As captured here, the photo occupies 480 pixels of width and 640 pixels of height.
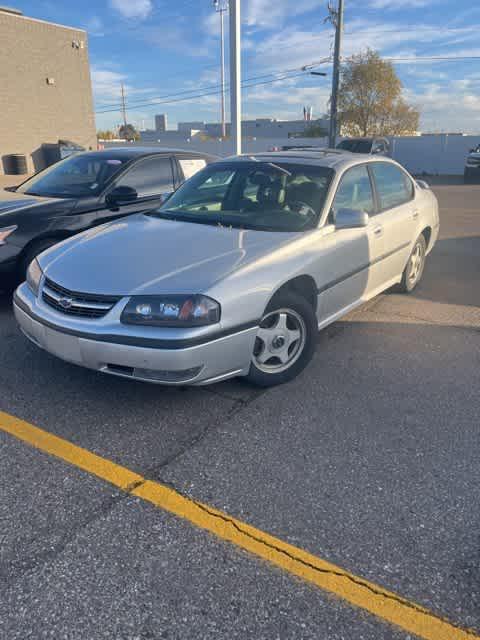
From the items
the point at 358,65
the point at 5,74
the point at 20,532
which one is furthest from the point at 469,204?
the point at 358,65

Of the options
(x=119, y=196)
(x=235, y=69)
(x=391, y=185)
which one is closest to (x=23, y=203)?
(x=119, y=196)

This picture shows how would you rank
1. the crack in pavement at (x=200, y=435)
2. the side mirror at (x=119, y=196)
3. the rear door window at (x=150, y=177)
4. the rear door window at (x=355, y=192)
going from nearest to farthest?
the crack in pavement at (x=200, y=435) → the rear door window at (x=355, y=192) → the side mirror at (x=119, y=196) → the rear door window at (x=150, y=177)

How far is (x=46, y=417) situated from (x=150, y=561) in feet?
4.70

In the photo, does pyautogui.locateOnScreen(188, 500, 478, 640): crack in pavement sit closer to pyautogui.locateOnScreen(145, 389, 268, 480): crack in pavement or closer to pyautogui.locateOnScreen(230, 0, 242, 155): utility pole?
pyautogui.locateOnScreen(145, 389, 268, 480): crack in pavement

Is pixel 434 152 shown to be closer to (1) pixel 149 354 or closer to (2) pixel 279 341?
(2) pixel 279 341

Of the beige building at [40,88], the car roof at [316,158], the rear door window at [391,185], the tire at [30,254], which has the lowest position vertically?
the tire at [30,254]

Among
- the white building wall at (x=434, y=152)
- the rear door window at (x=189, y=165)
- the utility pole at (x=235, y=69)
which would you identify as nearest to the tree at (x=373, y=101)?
the white building wall at (x=434, y=152)

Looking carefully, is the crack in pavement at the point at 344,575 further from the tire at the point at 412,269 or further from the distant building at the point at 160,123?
the distant building at the point at 160,123

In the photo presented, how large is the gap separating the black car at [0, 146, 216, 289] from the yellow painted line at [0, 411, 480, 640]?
261cm

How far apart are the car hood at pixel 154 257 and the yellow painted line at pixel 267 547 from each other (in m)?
0.95

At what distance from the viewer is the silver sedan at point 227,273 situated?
2.96m

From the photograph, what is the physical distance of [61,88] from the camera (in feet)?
84.8

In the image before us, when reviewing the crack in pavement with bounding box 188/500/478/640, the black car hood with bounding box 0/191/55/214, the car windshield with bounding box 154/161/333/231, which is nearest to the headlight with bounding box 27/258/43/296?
the car windshield with bounding box 154/161/333/231

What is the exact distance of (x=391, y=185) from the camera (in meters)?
5.17
